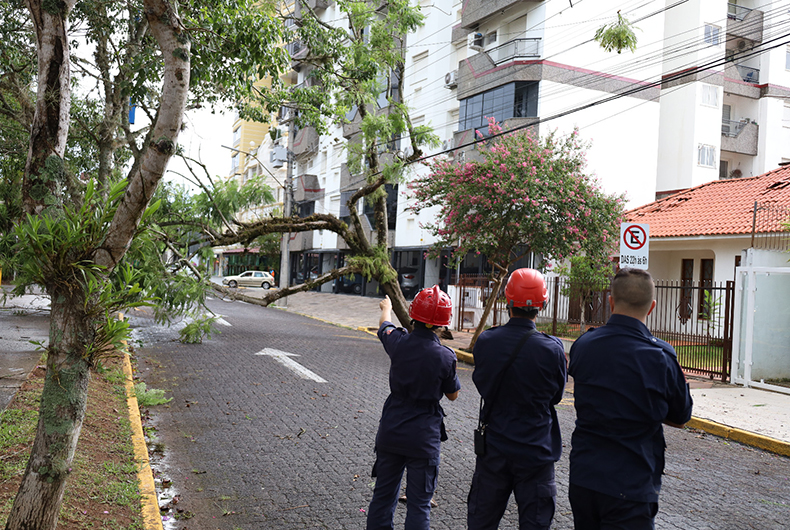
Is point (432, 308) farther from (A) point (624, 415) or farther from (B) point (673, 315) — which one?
(B) point (673, 315)

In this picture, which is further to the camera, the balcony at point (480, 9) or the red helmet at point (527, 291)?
the balcony at point (480, 9)

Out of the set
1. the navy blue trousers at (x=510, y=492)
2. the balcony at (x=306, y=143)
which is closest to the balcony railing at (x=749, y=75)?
the balcony at (x=306, y=143)

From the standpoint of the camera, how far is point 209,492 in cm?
488

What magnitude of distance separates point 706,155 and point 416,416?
26585 mm

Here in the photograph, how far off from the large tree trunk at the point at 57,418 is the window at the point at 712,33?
93.3 feet

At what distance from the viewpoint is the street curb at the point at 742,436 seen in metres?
7.32

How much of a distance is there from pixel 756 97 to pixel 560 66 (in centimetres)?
1067

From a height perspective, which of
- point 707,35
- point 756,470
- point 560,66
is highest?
point 707,35

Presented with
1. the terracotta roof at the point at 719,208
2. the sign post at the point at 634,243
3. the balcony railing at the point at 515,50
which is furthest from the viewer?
the balcony railing at the point at 515,50

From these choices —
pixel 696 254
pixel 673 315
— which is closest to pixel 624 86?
pixel 696 254

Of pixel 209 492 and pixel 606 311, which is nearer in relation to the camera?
pixel 209 492

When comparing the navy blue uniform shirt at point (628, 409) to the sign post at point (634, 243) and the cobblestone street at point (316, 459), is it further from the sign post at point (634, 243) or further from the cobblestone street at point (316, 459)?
the sign post at point (634, 243)

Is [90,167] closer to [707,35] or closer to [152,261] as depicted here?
[152,261]

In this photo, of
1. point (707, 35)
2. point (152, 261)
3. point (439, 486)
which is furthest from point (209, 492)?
point (707, 35)
